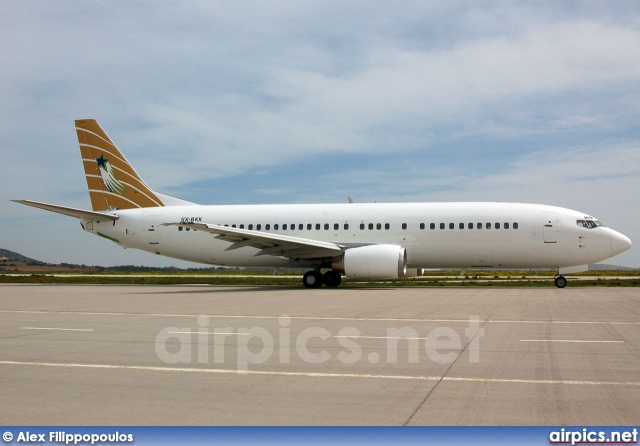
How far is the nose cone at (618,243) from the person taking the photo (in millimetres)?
27062

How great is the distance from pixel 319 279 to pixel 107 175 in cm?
1329

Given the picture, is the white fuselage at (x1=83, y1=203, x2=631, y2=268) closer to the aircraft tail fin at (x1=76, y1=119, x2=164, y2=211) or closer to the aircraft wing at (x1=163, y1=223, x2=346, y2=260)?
the aircraft wing at (x1=163, y1=223, x2=346, y2=260)

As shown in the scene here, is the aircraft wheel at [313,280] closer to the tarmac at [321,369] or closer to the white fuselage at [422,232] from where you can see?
the white fuselage at [422,232]

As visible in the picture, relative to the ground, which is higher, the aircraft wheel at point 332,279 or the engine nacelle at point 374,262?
the engine nacelle at point 374,262

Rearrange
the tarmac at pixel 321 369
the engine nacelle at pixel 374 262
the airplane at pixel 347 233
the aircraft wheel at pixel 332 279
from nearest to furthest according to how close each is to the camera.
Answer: the tarmac at pixel 321 369, the engine nacelle at pixel 374 262, the airplane at pixel 347 233, the aircraft wheel at pixel 332 279

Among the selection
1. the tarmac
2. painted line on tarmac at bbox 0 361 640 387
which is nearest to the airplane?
the tarmac

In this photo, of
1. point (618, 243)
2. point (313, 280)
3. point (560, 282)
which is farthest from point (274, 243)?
point (618, 243)

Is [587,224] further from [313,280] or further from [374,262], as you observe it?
[313,280]

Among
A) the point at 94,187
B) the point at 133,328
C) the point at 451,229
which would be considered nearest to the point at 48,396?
the point at 133,328

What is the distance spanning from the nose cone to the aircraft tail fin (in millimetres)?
22600

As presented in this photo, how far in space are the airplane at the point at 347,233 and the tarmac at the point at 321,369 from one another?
41.5 feet

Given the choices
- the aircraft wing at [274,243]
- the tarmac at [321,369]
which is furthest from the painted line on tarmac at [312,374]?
the aircraft wing at [274,243]

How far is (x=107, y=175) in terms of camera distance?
33.7 meters

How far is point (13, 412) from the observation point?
18.7ft
